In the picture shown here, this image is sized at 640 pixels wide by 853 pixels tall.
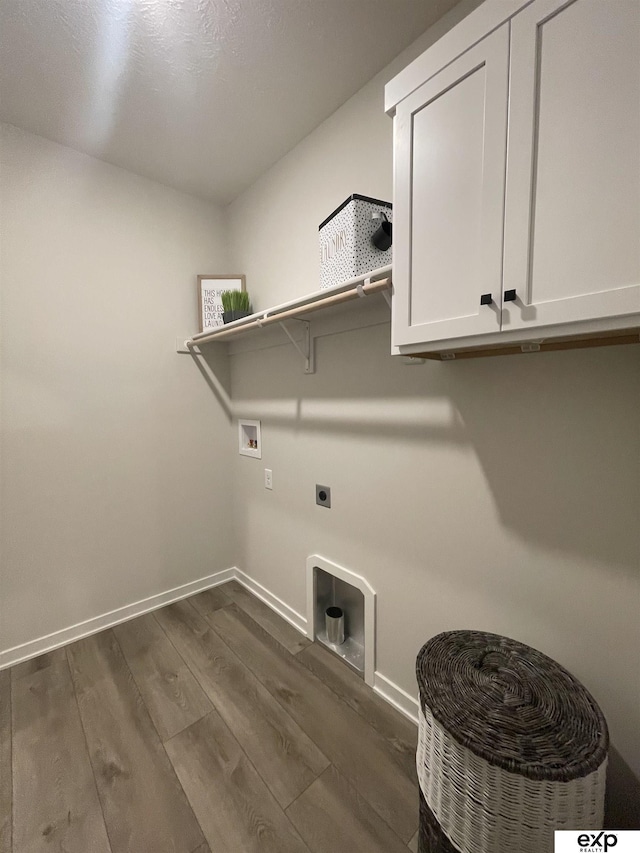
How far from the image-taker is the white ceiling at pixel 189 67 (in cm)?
119

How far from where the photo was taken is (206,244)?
7.72 feet

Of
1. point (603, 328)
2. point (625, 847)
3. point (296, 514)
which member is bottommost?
point (625, 847)

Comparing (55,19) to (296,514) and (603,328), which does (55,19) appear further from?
(296,514)

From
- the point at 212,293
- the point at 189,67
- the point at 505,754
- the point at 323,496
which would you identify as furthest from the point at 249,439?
the point at 505,754

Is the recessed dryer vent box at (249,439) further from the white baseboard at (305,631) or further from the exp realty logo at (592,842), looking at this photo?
the exp realty logo at (592,842)

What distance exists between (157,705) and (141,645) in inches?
18.1

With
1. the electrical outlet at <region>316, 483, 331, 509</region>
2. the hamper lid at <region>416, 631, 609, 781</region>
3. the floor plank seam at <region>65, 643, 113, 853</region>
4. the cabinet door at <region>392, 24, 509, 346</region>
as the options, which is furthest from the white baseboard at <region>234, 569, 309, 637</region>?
the cabinet door at <region>392, 24, 509, 346</region>

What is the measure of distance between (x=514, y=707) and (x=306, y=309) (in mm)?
1392

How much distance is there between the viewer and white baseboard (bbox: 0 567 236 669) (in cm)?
179

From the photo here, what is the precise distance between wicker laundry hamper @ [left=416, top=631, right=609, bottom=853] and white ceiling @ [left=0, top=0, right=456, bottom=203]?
2.11m

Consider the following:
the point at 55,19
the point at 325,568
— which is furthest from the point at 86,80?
the point at 325,568

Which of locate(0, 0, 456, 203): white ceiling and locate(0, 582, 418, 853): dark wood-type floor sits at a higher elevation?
locate(0, 0, 456, 203): white ceiling

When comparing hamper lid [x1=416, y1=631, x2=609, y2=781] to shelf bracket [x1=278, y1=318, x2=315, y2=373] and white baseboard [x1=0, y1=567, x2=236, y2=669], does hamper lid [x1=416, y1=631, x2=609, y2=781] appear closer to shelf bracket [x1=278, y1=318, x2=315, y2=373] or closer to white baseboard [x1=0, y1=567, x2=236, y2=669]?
shelf bracket [x1=278, y1=318, x2=315, y2=373]

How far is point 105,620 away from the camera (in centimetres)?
204
